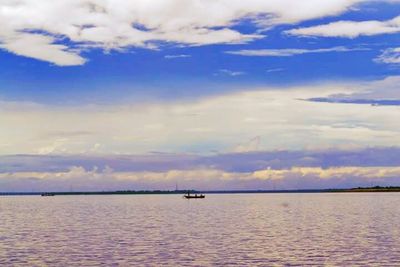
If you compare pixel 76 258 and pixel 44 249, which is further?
pixel 44 249

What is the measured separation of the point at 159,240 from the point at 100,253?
13044 mm

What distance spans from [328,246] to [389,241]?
9339 millimetres

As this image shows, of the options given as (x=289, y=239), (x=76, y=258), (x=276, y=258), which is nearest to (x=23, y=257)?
(x=76, y=258)

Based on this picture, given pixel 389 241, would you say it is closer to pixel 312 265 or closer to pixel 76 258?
pixel 312 265

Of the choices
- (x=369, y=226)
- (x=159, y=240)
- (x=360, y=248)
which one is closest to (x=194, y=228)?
(x=159, y=240)

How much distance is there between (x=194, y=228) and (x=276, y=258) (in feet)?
116

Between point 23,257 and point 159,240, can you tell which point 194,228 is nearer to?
point 159,240

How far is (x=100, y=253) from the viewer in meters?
56.7

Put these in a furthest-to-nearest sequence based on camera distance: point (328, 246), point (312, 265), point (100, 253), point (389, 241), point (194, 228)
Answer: point (194, 228) → point (389, 241) → point (328, 246) → point (100, 253) → point (312, 265)

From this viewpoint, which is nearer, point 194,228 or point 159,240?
point 159,240

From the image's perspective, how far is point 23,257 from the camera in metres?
53.9

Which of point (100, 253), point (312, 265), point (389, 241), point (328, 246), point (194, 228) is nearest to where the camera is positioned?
point (312, 265)

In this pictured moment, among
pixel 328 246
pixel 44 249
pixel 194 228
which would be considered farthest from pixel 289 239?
pixel 44 249

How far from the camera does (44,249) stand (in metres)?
60.1
